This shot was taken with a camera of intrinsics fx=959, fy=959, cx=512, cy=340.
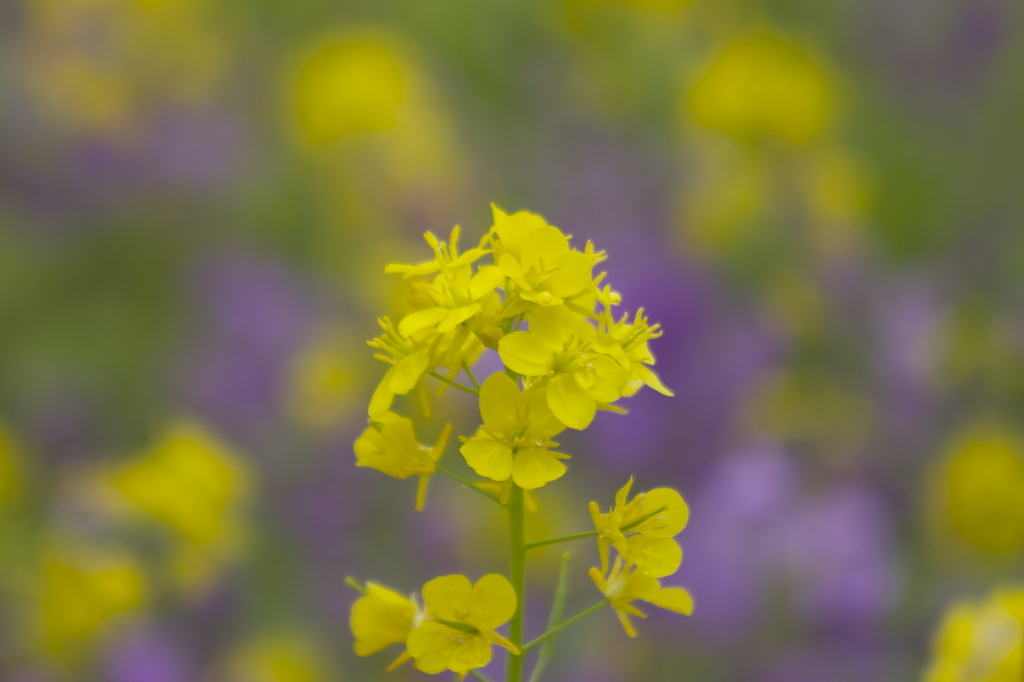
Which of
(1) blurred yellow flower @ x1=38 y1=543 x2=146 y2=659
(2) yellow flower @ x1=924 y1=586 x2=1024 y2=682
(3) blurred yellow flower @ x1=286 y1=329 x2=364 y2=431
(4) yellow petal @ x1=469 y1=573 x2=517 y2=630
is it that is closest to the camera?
(4) yellow petal @ x1=469 y1=573 x2=517 y2=630

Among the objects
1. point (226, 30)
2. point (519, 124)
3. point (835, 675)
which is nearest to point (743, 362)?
point (835, 675)

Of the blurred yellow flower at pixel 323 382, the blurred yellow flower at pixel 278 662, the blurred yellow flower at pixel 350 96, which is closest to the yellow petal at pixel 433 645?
the blurred yellow flower at pixel 278 662

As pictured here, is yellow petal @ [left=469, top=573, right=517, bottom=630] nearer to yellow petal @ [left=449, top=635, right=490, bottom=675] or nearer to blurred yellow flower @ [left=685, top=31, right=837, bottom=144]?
yellow petal @ [left=449, top=635, right=490, bottom=675]

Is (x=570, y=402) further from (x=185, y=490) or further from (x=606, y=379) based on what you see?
(x=185, y=490)

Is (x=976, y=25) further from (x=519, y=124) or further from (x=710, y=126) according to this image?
(x=519, y=124)

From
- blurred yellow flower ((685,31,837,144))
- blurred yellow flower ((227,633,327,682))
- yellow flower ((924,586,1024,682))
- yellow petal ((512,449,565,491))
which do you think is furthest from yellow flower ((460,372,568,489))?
blurred yellow flower ((685,31,837,144))

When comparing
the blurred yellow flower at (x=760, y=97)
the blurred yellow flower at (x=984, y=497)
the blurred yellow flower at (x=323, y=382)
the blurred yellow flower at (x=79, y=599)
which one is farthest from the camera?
the blurred yellow flower at (x=760, y=97)

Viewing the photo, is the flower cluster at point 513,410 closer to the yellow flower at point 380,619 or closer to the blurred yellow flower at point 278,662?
the yellow flower at point 380,619
